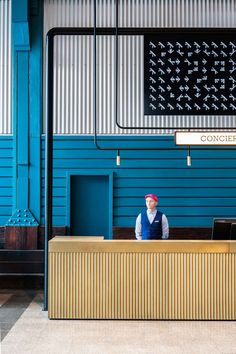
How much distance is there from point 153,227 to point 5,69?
4.53 metres

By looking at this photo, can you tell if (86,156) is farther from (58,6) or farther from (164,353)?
(164,353)

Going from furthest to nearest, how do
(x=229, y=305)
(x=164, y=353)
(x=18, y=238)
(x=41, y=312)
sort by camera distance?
(x=18, y=238), (x=41, y=312), (x=229, y=305), (x=164, y=353)

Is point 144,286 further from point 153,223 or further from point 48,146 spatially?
point 48,146

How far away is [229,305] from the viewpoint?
16.3ft

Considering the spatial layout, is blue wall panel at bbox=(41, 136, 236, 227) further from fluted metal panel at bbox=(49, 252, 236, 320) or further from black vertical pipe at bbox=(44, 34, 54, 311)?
fluted metal panel at bbox=(49, 252, 236, 320)

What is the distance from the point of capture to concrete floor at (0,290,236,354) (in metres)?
3.98

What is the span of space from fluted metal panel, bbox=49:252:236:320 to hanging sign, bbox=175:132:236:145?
1.46 m

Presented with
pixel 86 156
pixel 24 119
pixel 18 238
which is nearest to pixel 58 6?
pixel 24 119

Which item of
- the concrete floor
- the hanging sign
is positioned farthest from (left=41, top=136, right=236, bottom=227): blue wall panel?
the concrete floor

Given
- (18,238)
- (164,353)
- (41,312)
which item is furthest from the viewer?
(18,238)

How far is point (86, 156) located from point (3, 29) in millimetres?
2921

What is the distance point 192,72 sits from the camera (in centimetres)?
800

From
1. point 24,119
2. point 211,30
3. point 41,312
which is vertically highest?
point 211,30

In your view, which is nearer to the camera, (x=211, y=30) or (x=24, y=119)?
(x=211, y=30)
